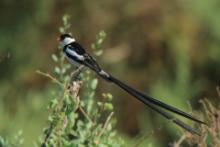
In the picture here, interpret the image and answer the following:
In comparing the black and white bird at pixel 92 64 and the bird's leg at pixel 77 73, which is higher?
the bird's leg at pixel 77 73

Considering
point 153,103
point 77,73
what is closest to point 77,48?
point 77,73

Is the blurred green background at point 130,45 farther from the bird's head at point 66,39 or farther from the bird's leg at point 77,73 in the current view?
the bird's leg at point 77,73

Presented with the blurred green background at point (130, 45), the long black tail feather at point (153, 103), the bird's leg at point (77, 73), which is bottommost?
the blurred green background at point (130, 45)

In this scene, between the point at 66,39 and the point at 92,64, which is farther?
the point at 66,39

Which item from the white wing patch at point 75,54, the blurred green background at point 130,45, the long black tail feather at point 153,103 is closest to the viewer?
the long black tail feather at point 153,103

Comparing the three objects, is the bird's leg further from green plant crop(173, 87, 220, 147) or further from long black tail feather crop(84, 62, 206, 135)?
green plant crop(173, 87, 220, 147)

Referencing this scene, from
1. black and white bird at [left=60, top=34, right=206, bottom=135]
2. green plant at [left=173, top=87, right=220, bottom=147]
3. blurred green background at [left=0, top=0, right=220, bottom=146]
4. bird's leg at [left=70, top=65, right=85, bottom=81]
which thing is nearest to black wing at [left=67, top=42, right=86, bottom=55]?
black and white bird at [left=60, top=34, right=206, bottom=135]

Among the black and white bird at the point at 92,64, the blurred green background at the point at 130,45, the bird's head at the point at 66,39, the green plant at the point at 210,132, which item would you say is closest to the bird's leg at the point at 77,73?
the black and white bird at the point at 92,64

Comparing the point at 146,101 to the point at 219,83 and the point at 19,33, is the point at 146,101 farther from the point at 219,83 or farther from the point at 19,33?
the point at 19,33

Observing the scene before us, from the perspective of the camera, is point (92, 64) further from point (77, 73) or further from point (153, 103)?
point (153, 103)

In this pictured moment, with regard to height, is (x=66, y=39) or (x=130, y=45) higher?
(x=66, y=39)

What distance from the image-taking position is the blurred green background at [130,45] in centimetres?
766

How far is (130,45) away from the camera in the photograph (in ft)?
26.6

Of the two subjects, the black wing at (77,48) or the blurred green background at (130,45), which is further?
the blurred green background at (130,45)
